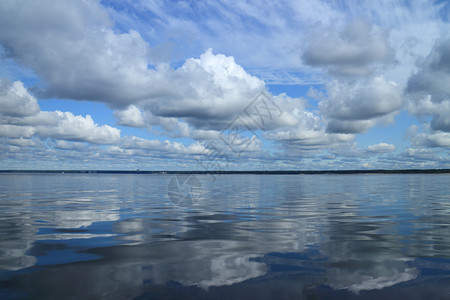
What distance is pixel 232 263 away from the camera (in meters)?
12.9

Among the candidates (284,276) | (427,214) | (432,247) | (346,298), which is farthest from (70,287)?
(427,214)

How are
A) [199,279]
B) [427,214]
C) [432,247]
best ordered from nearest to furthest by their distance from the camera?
[199,279]
[432,247]
[427,214]

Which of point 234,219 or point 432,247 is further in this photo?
point 234,219

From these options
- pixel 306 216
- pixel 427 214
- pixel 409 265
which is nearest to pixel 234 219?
pixel 306 216

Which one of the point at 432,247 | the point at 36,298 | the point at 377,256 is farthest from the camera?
the point at 432,247

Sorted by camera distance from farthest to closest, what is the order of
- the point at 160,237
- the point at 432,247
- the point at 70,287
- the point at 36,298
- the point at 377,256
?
1. the point at 160,237
2. the point at 432,247
3. the point at 377,256
4. the point at 70,287
5. the point at 36,298

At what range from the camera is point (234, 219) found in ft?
83.5

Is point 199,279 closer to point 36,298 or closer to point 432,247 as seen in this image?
point 36,298

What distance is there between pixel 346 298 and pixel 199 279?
4523 mm

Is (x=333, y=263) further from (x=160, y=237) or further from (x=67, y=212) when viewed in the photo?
(x=67, y=212)

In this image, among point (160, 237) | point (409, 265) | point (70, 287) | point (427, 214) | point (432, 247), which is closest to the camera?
point (70, 287)

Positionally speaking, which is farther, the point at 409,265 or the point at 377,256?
the point at 377,256

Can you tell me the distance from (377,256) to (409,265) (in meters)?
1.52

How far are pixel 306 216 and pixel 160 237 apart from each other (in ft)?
43.4
